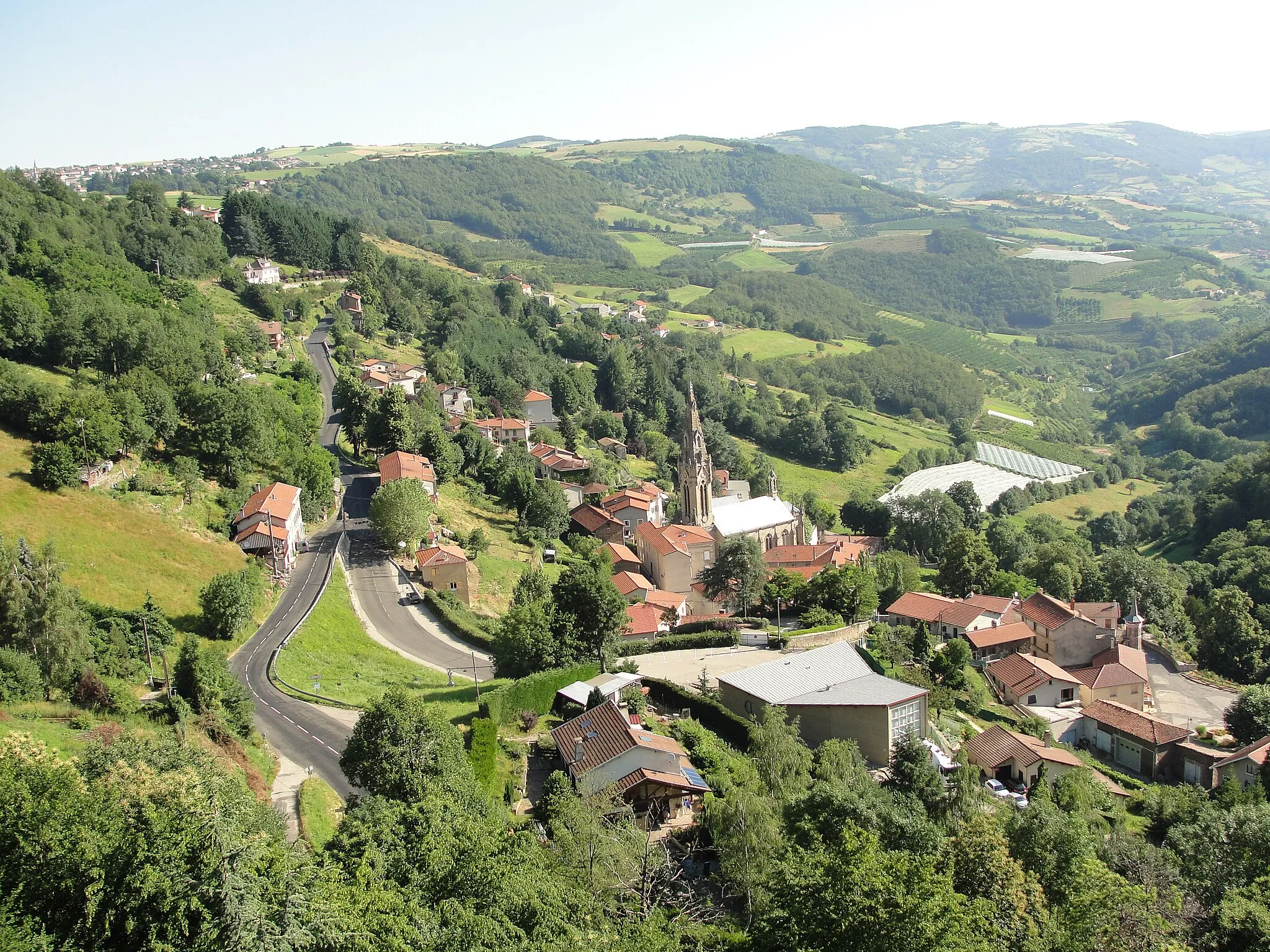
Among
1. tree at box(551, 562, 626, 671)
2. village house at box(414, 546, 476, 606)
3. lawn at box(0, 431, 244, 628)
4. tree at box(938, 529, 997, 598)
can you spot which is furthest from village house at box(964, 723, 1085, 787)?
lawn at box(0, 431, 244, 628)

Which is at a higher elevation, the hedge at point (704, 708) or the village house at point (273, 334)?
the village house at point (273, 334)

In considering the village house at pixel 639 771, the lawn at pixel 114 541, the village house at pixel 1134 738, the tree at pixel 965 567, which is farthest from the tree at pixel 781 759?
the tree at pixel 965 567

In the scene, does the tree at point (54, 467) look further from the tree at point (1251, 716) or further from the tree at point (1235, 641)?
the tree at point (1235, 641)

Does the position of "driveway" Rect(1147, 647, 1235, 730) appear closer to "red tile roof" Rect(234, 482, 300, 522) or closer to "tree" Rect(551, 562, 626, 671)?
"tree" Rect(551, 562, 626, 671)

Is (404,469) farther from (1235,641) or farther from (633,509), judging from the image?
(1235,641)

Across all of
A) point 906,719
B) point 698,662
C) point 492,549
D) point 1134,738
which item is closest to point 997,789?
point 906,719

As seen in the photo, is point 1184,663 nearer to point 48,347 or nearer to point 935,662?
point 935,662

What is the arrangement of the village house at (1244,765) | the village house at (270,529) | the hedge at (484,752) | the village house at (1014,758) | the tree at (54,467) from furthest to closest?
the village house at (270,529) < the tree at (54,467) < the village house at (1244,765) < the village house at (1014,758) < the hedge at (484,752)
